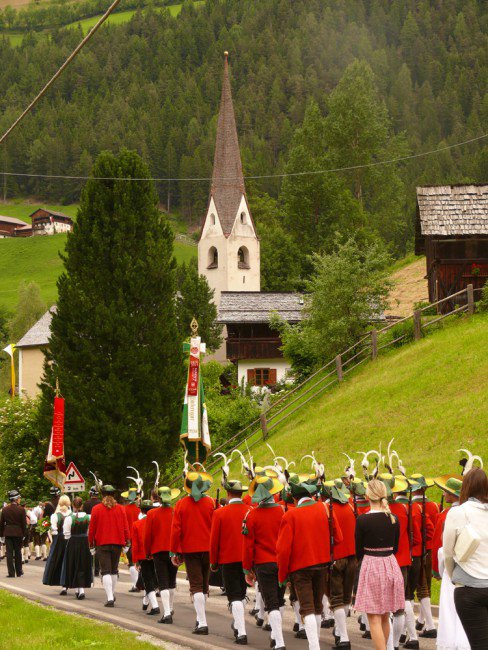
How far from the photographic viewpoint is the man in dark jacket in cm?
2269

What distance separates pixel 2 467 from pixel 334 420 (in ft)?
41.6

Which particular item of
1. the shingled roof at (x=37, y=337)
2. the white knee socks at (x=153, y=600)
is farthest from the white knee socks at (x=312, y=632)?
the shingled roof at (x=37, y=337)

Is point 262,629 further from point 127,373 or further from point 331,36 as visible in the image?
point 331,36

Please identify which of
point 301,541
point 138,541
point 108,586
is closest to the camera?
point 301,541

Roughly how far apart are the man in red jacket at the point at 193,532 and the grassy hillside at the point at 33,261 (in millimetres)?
114343

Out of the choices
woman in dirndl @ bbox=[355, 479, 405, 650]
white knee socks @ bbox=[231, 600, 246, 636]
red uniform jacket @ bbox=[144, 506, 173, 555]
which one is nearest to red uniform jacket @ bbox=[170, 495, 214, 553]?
red uniform jacket @ bbox=[144, 506, 173, 555]

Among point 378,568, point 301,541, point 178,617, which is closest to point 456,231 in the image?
point 178,617

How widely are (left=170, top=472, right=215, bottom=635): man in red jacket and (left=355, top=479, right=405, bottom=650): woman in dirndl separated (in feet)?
12.4

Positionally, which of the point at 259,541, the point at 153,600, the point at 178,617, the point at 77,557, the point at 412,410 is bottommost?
the point at 178,617

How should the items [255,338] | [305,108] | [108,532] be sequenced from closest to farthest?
[108,532], [255,338], [305,108]

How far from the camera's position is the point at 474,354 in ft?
99.3

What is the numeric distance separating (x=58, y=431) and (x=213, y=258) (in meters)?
52.5

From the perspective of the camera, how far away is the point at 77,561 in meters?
18.3

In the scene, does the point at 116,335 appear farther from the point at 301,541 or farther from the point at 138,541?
the point at 301,541
